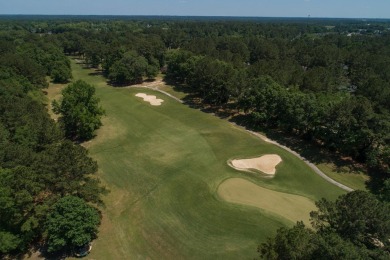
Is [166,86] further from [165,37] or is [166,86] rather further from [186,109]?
[165,37]

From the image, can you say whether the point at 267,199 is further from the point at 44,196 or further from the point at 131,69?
the point at 131,69

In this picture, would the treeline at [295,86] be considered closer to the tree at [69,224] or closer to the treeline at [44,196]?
the tree at [69,224]

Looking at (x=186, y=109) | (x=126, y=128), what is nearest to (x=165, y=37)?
(x=186, y=109)

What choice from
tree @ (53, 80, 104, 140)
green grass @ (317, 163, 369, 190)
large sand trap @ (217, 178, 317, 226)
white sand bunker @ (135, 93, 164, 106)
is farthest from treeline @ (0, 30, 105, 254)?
white sand bunker @ (135, 93, 164, 106)

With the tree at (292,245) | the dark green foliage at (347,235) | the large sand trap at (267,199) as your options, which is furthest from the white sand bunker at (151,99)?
the tree at (292,245)

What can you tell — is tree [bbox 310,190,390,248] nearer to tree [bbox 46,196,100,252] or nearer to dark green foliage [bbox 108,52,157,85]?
tree [bbox 46,196,100,252]

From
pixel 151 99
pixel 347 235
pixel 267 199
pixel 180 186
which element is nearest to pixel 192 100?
pixel 151 99
